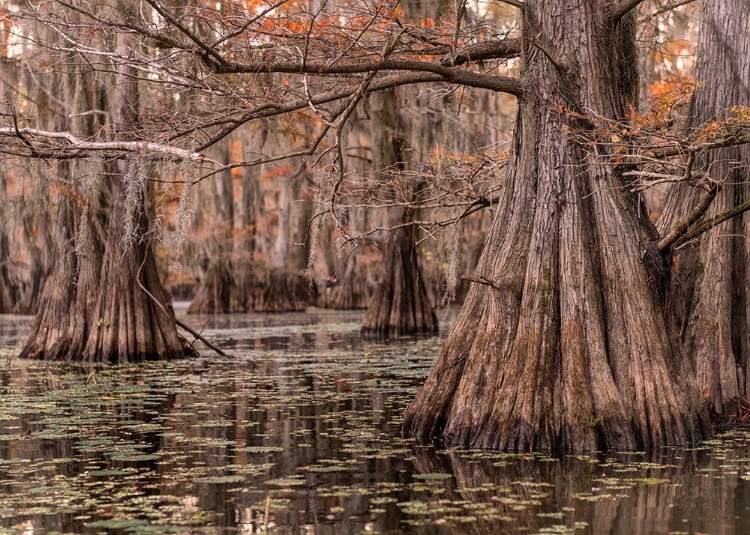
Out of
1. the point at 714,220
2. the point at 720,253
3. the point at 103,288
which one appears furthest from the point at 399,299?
the point at 714,220

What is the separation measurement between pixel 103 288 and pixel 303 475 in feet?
28.6

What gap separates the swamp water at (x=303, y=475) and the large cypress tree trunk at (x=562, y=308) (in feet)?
1.06

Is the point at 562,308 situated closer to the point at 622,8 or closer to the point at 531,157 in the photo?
the point at 531,157

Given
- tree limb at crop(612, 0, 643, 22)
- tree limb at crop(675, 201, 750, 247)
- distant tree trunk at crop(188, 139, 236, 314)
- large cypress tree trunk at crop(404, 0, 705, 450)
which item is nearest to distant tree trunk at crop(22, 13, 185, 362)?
large cypress tree trunk at crop(404, 0, 705, 450)

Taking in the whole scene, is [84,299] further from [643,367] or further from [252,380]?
[643,367]

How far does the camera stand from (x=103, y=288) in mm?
14133

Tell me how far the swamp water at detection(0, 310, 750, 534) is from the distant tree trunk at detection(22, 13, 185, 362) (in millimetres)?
3693

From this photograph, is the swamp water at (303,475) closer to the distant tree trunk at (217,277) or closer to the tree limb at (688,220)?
the tree limb at (688,220)

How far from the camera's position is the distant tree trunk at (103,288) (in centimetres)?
1397

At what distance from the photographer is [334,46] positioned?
25.0 ft

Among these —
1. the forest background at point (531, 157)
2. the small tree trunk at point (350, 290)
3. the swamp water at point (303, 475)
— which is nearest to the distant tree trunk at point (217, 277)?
the small tree trunk at point (350, 290)

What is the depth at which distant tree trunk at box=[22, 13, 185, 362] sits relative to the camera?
550 inches

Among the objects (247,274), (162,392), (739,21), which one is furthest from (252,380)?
(247,274)

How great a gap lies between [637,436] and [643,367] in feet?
1.49
